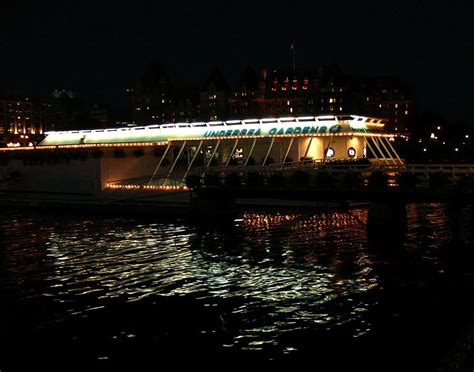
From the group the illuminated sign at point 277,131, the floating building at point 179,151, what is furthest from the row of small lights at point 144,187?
the illuminated sign at point 277,131

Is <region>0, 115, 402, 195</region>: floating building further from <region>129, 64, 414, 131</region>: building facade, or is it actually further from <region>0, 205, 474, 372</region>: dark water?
<region>129, 64, 414, 131</region>: building facade

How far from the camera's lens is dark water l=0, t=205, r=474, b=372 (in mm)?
14977

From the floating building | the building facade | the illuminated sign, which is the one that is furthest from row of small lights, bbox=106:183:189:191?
the building facade

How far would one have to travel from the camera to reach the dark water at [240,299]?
14977 mm

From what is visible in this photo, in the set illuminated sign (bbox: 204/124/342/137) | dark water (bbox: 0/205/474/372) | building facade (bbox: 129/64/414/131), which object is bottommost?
dark water (bbox: 0/205/474/372)

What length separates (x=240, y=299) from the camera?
20250mm

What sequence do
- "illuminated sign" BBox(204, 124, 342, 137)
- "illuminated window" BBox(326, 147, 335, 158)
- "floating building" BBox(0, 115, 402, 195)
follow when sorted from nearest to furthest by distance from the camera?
1. "illuminated sign" BBox(204, 124, 342, 137)
2. "floating building" BBox(0, 115, 402, 195)
3. "illuminated window" BBox(326, 147, 335, 158)

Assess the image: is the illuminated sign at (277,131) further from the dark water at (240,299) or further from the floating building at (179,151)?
the dark water at (240,299)

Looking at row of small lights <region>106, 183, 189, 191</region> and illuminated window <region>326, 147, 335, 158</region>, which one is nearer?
row of small lights <region>106, 183, 189, 191</region>

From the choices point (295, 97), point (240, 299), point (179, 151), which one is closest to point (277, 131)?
point (179, 151)

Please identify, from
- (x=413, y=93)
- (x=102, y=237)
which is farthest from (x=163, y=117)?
(x=102, y=237)

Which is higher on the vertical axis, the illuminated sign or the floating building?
the illuminated sign

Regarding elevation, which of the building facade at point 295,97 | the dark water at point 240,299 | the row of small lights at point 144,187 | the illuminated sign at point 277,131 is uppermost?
the building facade at point 295,97

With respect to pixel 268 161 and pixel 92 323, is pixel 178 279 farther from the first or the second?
pixel 268 161
